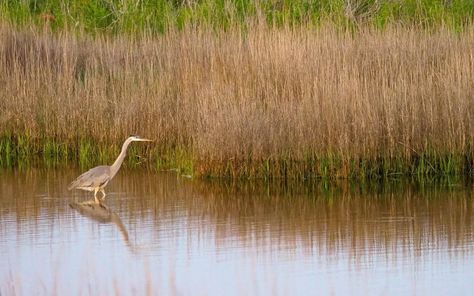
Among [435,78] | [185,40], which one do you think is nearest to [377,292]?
[435,78]

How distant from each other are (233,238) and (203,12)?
7776mm

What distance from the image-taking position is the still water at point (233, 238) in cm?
675

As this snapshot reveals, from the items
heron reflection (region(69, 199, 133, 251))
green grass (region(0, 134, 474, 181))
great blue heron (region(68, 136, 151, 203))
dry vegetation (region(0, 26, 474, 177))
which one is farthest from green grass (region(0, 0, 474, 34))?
heron reflection (region(69, 199, 133, 251))

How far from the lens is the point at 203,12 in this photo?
1537 centimetres

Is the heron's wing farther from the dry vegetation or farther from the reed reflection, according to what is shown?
the dry vegetation

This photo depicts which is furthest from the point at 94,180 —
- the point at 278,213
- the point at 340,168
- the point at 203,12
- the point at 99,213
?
the point at 203,12

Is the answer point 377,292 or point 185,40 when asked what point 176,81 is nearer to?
point 185,40

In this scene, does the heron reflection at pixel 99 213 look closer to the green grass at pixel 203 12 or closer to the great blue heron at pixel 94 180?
the great blue heron at pixel 94 180

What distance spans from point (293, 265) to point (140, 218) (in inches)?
80.2

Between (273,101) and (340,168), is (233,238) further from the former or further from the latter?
(273,101)

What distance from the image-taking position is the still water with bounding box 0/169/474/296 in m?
6.75

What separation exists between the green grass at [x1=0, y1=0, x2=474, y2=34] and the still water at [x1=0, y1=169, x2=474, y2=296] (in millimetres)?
4596

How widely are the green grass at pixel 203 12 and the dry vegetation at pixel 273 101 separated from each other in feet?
8.32

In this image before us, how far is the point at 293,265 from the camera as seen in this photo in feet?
23.4
